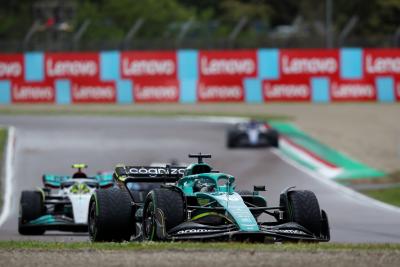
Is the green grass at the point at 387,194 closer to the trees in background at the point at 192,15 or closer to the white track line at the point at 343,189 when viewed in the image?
the white track line at the point at 343,189

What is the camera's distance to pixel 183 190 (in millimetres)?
13602

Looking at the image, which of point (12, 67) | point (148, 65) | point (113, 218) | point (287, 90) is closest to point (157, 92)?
point (148, 65)

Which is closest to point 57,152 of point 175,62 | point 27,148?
point 27,148

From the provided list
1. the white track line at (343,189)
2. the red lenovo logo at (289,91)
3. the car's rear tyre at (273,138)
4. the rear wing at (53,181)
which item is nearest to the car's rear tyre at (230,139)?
the car's rear tyre at (273,138)

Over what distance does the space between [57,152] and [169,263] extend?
65.6 feet

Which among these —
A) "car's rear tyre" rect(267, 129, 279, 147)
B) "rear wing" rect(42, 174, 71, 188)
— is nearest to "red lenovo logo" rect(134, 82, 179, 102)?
"car's rear tyre" rect(267, 129, 279, 147)

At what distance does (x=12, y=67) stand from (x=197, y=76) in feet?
22.7

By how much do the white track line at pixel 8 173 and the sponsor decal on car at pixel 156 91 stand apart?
1020cm

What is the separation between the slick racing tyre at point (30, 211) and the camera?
694 inches

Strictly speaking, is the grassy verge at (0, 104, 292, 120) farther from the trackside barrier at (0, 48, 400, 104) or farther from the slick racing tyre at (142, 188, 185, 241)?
the slick racing tyre at (142, 188, 185, 241)

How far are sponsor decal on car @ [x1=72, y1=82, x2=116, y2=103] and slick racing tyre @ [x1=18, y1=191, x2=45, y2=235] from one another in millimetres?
26394

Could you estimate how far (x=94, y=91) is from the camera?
44.3 meters

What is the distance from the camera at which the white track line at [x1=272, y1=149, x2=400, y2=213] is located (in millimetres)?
21312

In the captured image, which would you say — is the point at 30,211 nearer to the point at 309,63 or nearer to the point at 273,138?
the point at 273,138
